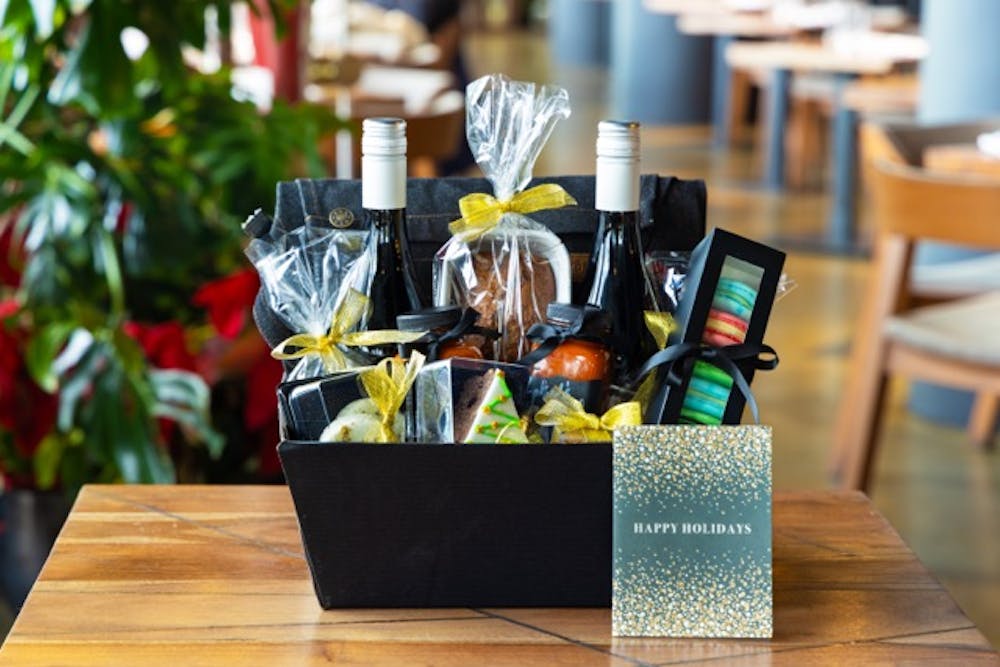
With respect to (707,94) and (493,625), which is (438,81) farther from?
(707,94)

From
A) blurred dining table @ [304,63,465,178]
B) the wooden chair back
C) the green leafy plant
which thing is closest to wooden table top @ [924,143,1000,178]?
the wooden chair back

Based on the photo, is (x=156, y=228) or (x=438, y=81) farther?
(x=438, y=81)

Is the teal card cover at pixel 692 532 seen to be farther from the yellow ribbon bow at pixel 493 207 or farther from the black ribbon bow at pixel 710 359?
the yellow ribbon bow at pixel 493 207

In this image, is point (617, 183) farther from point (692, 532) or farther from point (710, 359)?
point (692, 532)

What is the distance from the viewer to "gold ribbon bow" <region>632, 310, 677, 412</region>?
1.23 meters

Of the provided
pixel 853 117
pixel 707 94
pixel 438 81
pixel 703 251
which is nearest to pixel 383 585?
pixel 703 251

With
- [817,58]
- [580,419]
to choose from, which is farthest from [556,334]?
[817,58]

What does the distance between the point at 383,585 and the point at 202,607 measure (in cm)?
14

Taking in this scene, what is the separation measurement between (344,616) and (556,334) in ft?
0.87

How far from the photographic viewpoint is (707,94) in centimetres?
1023

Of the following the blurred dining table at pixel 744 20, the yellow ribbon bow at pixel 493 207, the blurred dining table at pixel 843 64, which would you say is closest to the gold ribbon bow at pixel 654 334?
the yellow ribbon bow at pixel 493 207

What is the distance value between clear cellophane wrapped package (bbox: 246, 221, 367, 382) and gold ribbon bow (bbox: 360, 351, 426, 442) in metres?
0.07

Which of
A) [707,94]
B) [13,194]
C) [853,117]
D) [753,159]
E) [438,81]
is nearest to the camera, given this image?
[13,194]

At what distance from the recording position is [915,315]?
334cm
